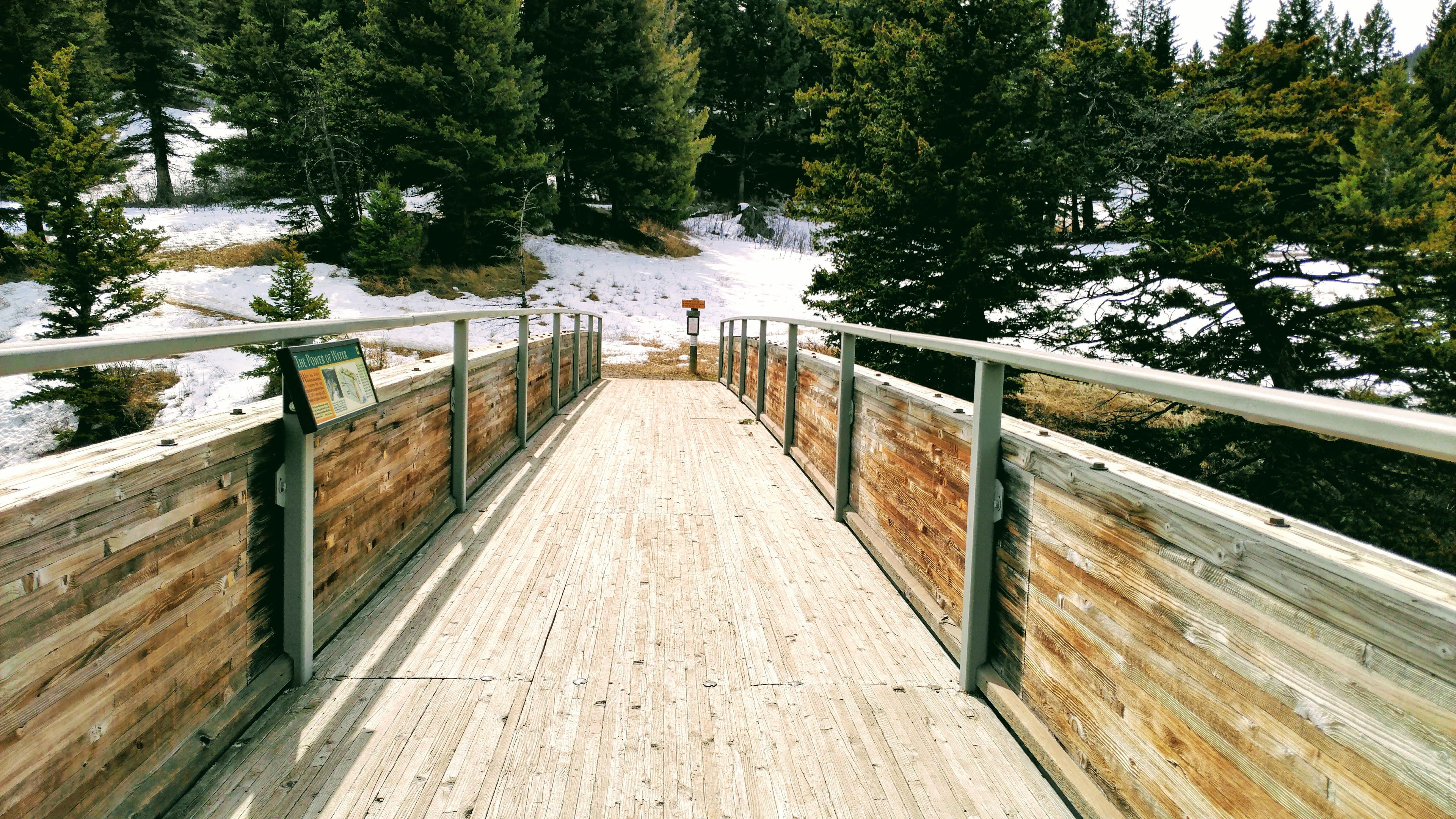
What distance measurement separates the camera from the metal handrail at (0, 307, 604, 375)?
3.91 feet

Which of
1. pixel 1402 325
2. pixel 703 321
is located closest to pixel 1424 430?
pixel 1402 325

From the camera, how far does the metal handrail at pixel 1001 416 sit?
93 centimetres

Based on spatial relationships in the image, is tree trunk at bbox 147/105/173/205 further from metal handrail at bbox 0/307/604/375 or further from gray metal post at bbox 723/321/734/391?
metal handrail at bbox 0/307/604/375

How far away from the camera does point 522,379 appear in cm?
554

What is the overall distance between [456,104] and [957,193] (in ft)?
55.7

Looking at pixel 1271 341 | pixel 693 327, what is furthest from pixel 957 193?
pixel 693 327

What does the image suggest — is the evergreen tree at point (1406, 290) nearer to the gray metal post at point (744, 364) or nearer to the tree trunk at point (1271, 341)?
the tree trunk at point (1271, 341)

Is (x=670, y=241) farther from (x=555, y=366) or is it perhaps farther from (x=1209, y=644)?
(x=1209, y=644)

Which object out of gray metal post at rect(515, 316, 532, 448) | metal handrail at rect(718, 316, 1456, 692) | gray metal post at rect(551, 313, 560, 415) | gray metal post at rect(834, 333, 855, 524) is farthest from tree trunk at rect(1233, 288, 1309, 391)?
gray metal post at rect(515, 316, 532, 448)

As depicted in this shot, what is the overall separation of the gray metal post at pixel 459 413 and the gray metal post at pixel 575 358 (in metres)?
4.72

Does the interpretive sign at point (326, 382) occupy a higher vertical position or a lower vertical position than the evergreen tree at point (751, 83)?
lower

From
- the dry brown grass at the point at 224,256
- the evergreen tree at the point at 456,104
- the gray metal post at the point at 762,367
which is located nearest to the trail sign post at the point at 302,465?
the gray metal post at the point at 762,367

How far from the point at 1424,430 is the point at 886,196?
10.8 meters

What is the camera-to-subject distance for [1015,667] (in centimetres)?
211
